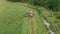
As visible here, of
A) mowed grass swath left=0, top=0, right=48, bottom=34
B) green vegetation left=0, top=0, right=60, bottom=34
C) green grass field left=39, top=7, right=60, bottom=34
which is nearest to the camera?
mowed grass swath left=0, top=0, right=48, bottom=34

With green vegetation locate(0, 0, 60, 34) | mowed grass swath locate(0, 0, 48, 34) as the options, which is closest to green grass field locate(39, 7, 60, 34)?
green vegetation locate(0, 0, 60, 34)

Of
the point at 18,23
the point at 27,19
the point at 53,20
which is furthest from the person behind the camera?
the point at 53,20

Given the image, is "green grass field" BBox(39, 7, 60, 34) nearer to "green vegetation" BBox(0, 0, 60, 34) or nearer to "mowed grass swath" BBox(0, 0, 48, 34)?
"green vegetation" BBox(0, 0, 60, 34)

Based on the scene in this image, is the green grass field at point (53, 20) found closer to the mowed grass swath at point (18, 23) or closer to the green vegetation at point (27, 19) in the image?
the green vegetation at point (27, 19)

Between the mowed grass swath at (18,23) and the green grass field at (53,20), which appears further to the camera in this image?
the green grass field at (53,20)

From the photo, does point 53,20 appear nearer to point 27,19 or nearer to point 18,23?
point 27,19

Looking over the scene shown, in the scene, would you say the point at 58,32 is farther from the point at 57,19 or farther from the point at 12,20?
the point at 12,20

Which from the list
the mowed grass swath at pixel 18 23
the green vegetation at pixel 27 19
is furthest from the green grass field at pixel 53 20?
the mowed grass swath at pixel 18 23

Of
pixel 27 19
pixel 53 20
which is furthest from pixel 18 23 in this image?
pixel 53 20

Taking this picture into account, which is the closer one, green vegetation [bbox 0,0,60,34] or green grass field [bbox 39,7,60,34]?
green vegetation [bbox 0,0,60,34]

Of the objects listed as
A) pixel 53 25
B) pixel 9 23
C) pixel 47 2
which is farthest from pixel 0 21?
pixel 47 2

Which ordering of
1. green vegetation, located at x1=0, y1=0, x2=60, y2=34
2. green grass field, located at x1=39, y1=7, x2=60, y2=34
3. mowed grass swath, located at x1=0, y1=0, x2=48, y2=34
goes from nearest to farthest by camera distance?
mowed grass swath, located at x1=0, y1=0, x2=48, y2=34, green vegetation, located at x1=0, y1=0, x2=60, y2=34, green grass field, located at x1=39, y1=7, x2=60, y2=34
